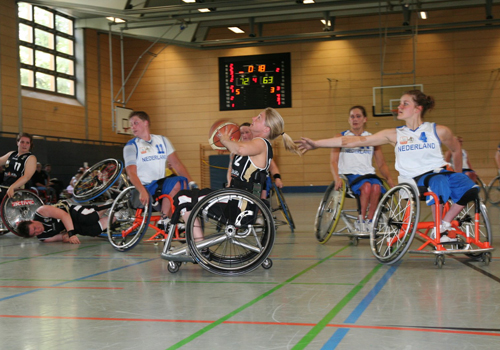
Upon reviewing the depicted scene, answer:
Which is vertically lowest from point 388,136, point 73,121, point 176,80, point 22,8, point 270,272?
point 270,272

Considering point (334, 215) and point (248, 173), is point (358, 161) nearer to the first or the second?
point (334, 215)

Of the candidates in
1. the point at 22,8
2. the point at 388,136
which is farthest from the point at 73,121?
the point at 388,136

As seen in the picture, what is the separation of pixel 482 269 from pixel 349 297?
4.14ft

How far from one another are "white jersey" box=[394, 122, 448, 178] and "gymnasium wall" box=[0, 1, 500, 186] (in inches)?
397

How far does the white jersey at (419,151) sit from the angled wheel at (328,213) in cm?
107

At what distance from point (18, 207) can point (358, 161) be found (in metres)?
3.87

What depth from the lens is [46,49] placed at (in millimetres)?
16422

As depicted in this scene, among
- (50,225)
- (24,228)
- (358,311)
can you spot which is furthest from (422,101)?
(24,228)

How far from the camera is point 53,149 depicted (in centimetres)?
1523

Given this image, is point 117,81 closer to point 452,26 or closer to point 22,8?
point 22,8

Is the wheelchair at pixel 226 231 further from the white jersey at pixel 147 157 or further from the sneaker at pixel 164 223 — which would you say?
the white jersey at pixel 147 157

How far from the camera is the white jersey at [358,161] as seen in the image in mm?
5398

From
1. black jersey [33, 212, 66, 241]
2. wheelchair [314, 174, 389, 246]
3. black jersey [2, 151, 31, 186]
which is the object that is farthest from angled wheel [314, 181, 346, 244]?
black jersey [2, 151, 31, 186]

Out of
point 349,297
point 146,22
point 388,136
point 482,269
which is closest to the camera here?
point 349,297
